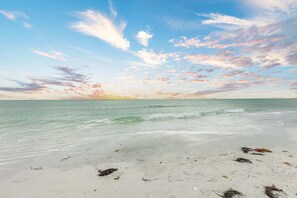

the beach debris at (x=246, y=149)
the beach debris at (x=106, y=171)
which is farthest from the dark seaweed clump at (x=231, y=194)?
the beach debris at (x=246, y=149)

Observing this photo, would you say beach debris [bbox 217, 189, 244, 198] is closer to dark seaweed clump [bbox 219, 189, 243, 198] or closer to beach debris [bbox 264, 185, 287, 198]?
dark seaweed clump [bbox 219, 189, 243, 198]

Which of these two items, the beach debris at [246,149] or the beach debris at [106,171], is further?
the beach debris at [246,149]

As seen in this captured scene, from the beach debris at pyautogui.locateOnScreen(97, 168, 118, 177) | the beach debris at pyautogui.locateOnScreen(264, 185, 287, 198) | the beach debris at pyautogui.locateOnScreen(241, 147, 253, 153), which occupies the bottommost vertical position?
the beach debris at pyautogui.locateOnScreen(97, 168, 118, 177)

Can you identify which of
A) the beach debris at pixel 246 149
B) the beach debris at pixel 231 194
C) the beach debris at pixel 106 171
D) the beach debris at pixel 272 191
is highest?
the beach debris at pixel 272 191

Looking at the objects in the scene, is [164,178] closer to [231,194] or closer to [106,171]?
[231,194]

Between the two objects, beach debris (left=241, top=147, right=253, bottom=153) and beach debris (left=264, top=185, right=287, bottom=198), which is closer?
beach debris (left=264, top=185, right=287, bottom=198)

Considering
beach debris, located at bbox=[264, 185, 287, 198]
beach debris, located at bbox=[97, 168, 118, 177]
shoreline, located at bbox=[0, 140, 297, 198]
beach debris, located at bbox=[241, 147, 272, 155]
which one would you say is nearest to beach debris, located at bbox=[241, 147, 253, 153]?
beach debris, located at bbox=[241, 147, 272, 155]

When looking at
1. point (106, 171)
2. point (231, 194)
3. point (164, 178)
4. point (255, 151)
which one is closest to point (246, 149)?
point (255, 151)

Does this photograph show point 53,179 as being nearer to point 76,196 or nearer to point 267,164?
point 76,196

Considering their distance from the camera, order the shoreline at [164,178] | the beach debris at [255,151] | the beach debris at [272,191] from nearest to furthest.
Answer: the beach debris at [272,191] < the shoreline at [164,178] < the beach debris at [255,151]

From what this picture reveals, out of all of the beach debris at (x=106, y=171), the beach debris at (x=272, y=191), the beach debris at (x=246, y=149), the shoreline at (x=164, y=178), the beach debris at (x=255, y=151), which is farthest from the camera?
the beach debris at (x=246, y=149)

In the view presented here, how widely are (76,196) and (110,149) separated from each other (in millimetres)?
5207

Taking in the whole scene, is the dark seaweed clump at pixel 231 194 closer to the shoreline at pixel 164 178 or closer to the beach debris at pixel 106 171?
the shoreline at pixel 164 178

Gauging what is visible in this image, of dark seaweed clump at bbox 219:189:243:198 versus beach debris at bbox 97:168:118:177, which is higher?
dark seaweed clump at bbox 219:189:243:198
